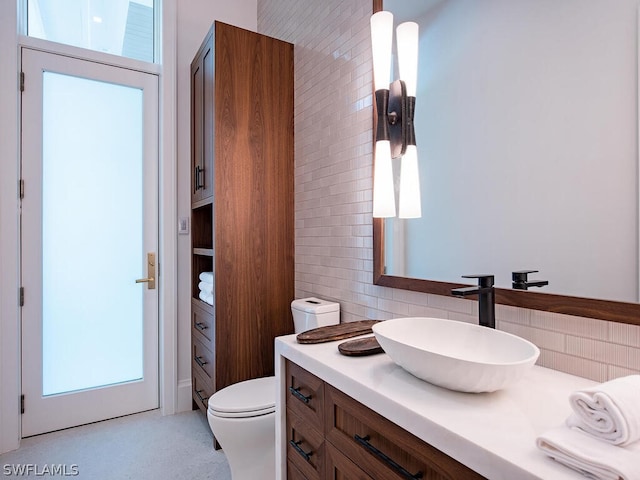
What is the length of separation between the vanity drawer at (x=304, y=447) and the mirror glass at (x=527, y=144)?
2.21 ft

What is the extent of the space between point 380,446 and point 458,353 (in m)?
0.37

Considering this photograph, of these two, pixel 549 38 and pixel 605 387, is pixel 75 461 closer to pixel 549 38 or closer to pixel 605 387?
pixel 605 387

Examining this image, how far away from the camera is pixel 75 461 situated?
195 centimetres

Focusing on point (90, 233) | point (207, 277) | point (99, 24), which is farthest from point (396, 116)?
point (99, 24)

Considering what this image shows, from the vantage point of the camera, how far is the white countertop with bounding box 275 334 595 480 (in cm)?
61

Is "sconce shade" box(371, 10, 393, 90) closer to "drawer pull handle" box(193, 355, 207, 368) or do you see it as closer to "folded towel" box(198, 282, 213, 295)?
"folded towel" box(198, 282, 213, 295)

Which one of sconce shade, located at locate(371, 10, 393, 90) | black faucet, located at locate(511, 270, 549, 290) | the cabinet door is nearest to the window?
the cabinet door

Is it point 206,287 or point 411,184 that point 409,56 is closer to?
point 411,184

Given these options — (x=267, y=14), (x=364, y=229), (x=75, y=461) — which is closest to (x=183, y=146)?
(x=267, y=14)

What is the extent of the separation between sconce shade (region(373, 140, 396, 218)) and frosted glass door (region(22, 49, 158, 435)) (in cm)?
172

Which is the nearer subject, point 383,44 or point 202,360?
point 383,44

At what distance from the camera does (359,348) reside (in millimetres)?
1158

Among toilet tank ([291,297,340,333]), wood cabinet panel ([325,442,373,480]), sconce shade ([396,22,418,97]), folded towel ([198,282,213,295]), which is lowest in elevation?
wood cabinet panel ([325,442,373,480])

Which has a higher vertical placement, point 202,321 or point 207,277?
point 207,277
